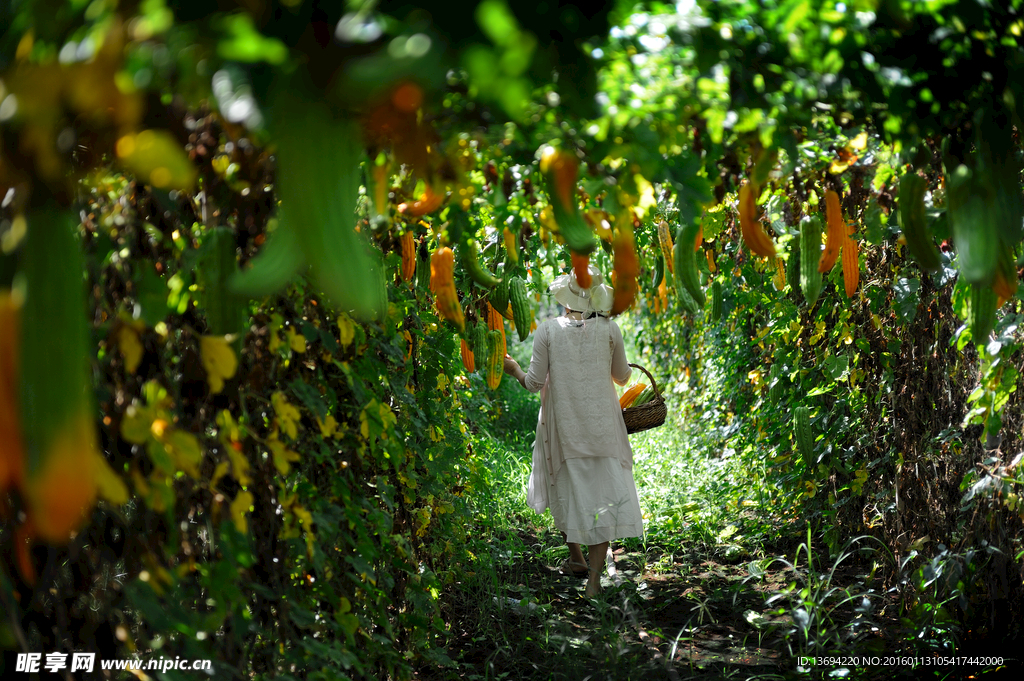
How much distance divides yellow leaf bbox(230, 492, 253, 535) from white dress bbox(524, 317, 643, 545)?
7.82 feet

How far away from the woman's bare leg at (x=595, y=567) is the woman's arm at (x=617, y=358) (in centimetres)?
86

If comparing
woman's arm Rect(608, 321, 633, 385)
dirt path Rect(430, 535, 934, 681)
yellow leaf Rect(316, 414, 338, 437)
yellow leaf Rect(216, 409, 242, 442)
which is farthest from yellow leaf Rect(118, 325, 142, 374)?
woman's arm Rect(608, 321, 633, 385)

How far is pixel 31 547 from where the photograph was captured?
128 cm

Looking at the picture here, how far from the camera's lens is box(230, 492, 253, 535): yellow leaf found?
1.27m

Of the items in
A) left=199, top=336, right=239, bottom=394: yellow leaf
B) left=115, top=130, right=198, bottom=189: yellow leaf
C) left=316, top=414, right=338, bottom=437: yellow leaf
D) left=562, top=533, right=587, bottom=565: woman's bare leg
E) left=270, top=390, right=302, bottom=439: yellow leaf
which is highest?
left=115, top=130, right=198, bottom=189: yellow leaf

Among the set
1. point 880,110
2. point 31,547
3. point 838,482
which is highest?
point 880,110

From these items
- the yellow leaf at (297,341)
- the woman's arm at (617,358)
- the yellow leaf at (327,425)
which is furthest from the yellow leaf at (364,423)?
the woman's arm at (617,358)

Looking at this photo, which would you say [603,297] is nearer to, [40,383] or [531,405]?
[40,383]

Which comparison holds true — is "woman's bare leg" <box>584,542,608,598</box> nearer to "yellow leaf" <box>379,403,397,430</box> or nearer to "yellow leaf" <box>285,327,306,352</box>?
"yellow leaf" <box>379,403,397,430</box>

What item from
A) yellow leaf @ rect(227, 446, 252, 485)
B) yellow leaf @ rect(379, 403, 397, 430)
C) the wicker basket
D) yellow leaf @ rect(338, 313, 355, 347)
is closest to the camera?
yellow leaf @ rect(227, 446, 252, 485)

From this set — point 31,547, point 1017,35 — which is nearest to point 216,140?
point 31,547

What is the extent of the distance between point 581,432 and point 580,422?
5cm

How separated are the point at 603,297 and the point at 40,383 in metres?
2.96

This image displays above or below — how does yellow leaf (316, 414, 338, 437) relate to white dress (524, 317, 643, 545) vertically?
above
